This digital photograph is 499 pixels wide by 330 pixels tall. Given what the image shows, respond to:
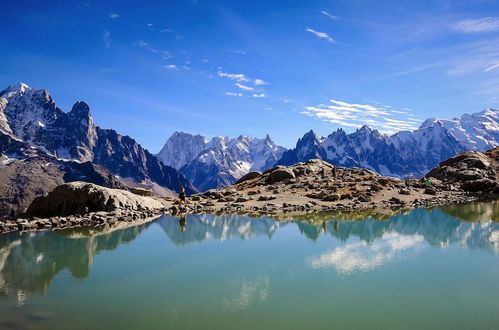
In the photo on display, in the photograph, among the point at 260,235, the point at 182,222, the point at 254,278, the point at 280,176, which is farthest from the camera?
the point at 280,176

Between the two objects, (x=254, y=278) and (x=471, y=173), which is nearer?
(x=254, y=278)

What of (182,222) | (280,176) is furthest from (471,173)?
(182,222)

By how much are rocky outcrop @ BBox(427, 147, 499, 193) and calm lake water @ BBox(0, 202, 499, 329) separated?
43.5 meters

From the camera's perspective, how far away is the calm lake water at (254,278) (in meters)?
19.6

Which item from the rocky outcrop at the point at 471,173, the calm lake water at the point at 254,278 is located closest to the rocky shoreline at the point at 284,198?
the rocky outcrop at the point at 471,173

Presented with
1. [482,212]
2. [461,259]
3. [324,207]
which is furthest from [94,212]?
[482,212]

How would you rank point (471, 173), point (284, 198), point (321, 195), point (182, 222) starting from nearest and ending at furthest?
point (182, 222)
point (284, 198)
point (321, 195)
point (471, 173)

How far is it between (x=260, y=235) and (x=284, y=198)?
28.7m

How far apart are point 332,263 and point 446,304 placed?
9.38 metres

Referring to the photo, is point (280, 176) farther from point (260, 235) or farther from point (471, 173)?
point (260, 235)

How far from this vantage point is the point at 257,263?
3039cm

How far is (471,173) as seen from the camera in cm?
9219

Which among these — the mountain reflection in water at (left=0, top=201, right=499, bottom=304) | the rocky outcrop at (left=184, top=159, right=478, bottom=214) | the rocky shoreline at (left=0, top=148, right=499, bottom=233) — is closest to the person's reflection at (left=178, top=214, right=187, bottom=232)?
the mountain reflection in water at (left=0, top=201, right=499, bottom=304)

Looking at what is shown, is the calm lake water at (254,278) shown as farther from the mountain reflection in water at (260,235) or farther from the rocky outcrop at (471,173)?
the rocky outcrop at (471,173)
